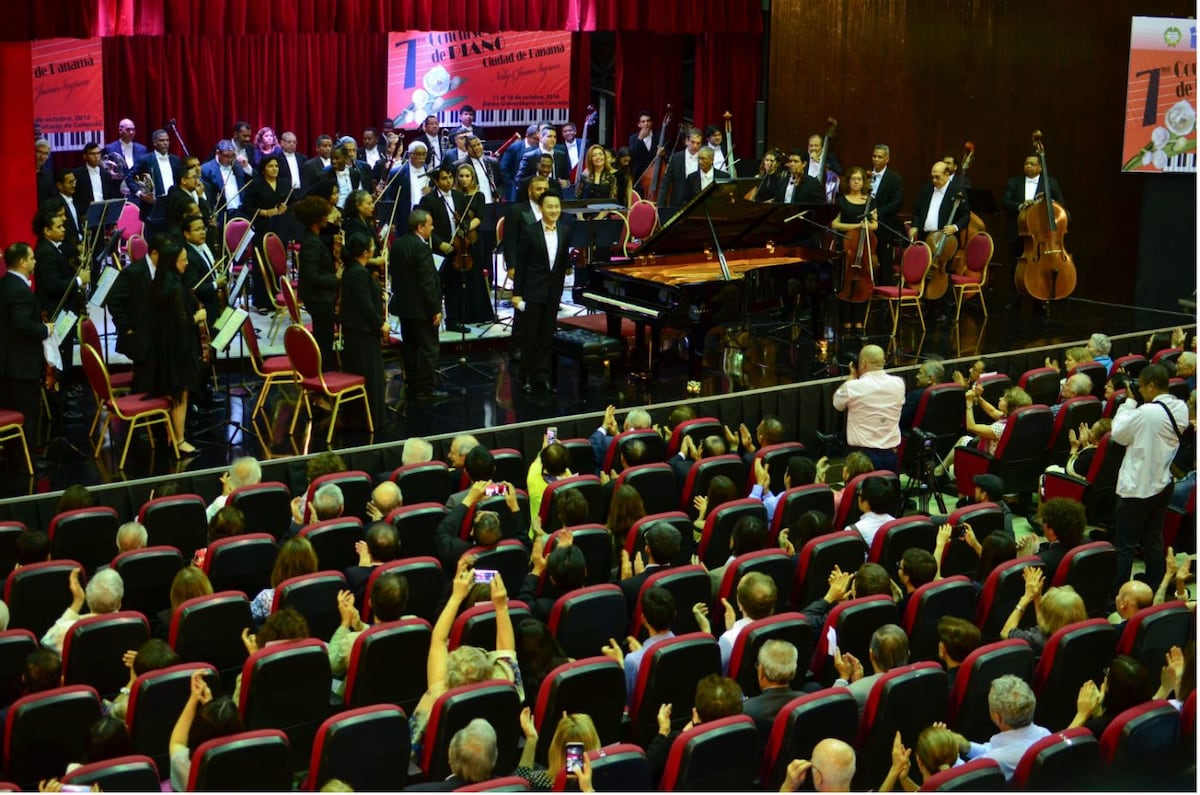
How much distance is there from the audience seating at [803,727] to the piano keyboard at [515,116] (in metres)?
13.8

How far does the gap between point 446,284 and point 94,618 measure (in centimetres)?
678

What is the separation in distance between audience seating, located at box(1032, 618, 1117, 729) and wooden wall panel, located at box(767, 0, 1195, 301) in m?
10.4

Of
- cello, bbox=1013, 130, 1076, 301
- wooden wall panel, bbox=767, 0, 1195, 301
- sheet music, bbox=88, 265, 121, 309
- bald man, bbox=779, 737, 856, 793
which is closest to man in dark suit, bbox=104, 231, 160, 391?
sheet music, bbox=88, 265, 121, 309

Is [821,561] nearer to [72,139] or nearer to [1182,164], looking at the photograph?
[1182,164]

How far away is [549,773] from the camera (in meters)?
4.79

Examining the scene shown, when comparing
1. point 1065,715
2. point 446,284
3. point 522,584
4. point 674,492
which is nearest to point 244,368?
point 446,284

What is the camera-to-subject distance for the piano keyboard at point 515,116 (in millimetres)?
17984

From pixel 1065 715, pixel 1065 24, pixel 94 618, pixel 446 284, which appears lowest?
pixel 1065 715

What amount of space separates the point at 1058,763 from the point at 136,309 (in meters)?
6.55

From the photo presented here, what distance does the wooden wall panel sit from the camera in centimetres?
1517

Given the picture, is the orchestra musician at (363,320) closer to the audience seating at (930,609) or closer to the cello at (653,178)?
the audience seating at (930,609)

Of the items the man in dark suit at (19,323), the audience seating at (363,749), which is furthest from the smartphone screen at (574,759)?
the man in dark suit at (19,323)

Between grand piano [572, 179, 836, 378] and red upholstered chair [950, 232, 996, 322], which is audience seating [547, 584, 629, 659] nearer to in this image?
grand piano [572, 179, 836, 378]

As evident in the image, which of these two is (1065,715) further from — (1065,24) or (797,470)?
(1065,24)
